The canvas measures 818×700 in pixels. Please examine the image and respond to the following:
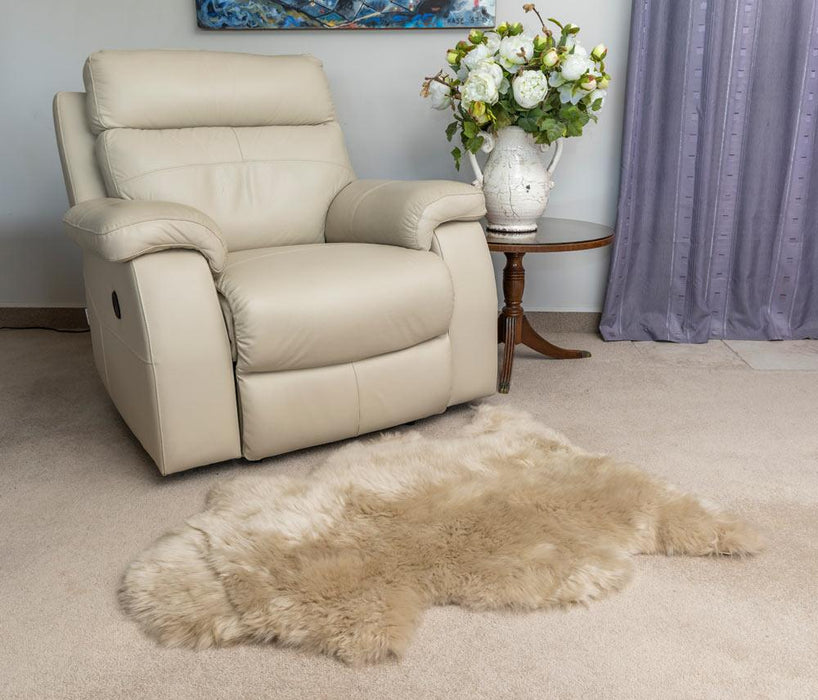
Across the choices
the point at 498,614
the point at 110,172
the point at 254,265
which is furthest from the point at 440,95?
the point at 498,614

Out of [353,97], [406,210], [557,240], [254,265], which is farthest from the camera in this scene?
[353,97]

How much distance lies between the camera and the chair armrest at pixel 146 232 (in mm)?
1514

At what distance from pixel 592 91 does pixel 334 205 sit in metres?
0.77

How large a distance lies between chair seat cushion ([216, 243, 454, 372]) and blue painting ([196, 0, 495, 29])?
3.36 ft

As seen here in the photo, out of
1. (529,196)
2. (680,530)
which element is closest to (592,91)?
(529,196)

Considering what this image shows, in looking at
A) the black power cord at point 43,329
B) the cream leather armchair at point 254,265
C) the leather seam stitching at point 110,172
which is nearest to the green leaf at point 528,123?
the cream leather armchair at point 254,265

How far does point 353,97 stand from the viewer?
Answer: 2.63m

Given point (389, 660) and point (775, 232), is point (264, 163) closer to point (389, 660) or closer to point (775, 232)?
point (389, 660)

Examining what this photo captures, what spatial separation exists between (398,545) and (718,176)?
1.81 metres

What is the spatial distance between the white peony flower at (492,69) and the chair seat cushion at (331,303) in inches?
21.4

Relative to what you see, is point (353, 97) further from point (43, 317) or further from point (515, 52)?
point (43, 317)

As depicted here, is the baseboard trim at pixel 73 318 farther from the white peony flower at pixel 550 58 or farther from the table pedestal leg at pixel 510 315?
the white peony flower at pixel 550 58

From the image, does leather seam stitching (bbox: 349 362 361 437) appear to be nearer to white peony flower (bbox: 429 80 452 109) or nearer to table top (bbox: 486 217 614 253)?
table top (bbox: 486 217 614 253)

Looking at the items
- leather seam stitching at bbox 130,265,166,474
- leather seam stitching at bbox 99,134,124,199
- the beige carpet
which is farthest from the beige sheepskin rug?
leather seam stitching at bbox 99,134,124,199
